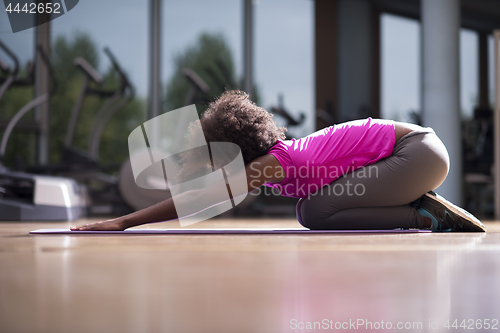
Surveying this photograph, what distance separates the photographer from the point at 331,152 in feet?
4.55

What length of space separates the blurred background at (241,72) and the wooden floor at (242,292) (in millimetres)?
2791

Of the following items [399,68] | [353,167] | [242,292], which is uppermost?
[399,68]

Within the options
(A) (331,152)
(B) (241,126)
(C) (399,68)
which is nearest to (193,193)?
(B) (241,126)

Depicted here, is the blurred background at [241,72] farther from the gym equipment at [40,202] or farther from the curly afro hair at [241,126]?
the curly afro hair at [241,126]

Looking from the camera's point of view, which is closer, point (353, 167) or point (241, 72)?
point (353, 167)

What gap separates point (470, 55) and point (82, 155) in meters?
5.27

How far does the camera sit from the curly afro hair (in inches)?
52.2

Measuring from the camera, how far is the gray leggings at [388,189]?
139cm

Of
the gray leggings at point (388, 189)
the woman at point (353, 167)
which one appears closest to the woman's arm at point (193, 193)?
the woman at point (353, 167)

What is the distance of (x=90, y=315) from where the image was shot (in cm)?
50

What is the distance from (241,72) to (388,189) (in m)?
3.55

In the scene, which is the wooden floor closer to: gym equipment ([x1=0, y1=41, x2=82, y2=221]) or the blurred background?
gym equipment ([x1=0, y1=41, x2=82, y2=221])

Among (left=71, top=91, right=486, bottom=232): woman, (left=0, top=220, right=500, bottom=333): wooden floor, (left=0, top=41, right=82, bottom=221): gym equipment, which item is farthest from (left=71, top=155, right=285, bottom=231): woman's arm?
(left=0, top=41, right=82, bottom=221): gym equipment

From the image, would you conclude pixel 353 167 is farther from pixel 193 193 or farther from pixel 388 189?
pixel 193 193
